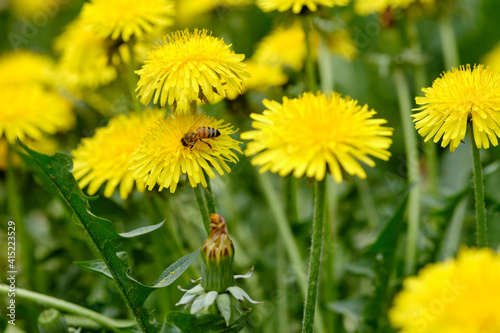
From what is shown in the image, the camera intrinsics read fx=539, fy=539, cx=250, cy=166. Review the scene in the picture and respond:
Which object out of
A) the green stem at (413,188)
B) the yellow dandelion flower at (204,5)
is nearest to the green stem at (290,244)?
the green stem at (413,188)

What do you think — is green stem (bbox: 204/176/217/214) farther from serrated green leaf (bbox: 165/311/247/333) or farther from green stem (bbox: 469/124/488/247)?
green stem (bbox: 469/124/488/247)

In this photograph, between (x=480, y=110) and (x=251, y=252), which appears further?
(x=251, y=252)

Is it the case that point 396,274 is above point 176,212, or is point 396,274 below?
below

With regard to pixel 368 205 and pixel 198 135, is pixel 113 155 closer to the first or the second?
pixel 198 135

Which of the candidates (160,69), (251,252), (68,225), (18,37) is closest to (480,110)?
(160,69)

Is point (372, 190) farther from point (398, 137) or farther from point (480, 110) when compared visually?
point (480, 110)

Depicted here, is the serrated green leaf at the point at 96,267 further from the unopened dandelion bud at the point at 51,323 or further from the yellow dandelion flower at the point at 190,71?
the yellow dandelion flower at the point at 190,71
